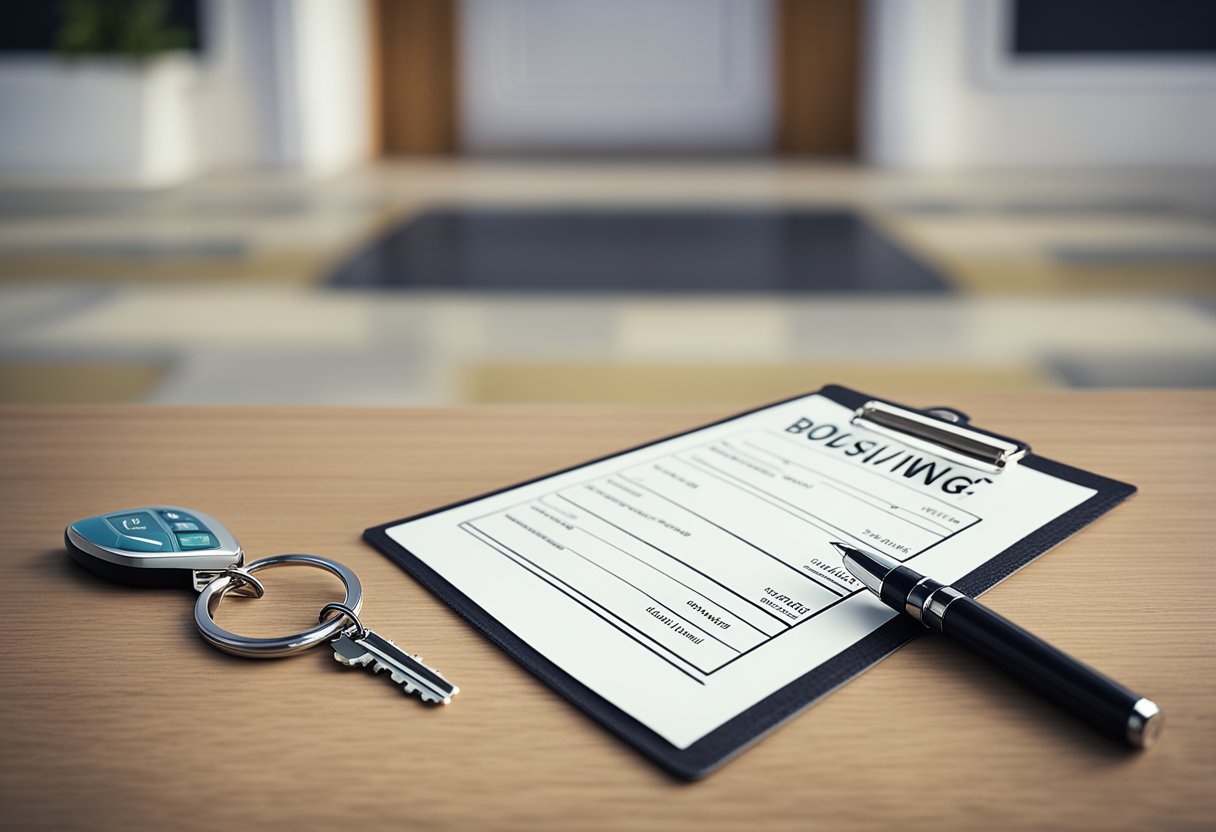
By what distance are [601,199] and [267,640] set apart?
11.5ft

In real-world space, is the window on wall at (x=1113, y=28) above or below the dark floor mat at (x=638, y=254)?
above

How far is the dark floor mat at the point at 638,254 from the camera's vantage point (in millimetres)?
2416

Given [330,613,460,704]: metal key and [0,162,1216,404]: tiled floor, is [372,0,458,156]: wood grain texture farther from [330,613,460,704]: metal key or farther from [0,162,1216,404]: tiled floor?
[330,613,460,704]: metal key

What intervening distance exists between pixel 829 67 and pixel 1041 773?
5.25 meters

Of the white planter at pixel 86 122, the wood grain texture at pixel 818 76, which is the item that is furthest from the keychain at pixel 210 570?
the wood grain texture at pixel 818 76

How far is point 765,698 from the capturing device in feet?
0.98

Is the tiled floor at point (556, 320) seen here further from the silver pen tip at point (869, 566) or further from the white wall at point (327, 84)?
the white wall at point (327, 84)

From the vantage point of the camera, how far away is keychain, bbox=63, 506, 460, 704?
12.7 inches

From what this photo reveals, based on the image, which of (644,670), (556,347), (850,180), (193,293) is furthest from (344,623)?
(850,180)

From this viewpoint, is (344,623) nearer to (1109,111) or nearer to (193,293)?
(193,293)

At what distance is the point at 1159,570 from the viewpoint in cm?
38

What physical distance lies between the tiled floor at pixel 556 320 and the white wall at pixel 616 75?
6.45ft

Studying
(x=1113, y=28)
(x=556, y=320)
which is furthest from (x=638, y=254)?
(x=1113, y=28)

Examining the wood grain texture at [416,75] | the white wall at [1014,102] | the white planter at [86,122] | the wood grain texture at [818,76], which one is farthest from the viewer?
the wood grain texture at [416,75]
